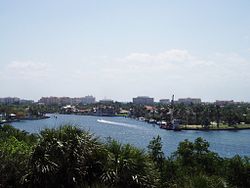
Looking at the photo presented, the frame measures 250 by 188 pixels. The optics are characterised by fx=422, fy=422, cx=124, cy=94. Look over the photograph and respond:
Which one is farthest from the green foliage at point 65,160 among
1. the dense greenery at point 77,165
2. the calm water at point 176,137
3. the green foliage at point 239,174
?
the calm water at point 176,137

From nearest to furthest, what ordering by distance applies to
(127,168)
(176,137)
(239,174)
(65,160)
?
(127,168) < (65,160) < (239,174) < (176,137)

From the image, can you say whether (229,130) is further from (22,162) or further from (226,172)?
(22,162)

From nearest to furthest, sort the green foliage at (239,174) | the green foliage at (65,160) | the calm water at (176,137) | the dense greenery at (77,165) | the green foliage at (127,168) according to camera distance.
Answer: the green foliage at (127,168) → the dense greenery at (77,165) → the green foliage at (65,160) → the green foliage at (239,174) → the calm water at (176,137)

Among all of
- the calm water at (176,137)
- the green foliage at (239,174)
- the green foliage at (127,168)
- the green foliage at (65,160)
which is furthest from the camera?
the calm water at (176,137)

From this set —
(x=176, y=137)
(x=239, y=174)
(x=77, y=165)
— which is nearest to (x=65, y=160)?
(x=77, y=165)

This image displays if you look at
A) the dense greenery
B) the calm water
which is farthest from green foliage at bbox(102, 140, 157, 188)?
the calm water

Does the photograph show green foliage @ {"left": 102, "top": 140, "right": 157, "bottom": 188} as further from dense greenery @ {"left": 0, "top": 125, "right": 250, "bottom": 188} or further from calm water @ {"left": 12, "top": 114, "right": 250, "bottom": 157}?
calm water @ {"left": 12, "top": 114, "right": 250, "bottom": 157}

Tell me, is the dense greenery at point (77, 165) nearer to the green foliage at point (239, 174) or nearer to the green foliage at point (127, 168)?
the green foliage at point (127, 168)

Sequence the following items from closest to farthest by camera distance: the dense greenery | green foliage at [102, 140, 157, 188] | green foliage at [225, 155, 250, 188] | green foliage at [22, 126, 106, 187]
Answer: green foliage at [102, 140, 157, 188] → the dense greenery → green foliage at [22, 126, 106, 187] → green foliage at [225, 155, 250, 188]

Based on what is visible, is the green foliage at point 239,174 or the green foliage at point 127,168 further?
the green foliage at point 239,174

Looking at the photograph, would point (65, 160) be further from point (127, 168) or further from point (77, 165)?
point (127, 168)

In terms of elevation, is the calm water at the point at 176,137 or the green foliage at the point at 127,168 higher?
the green foliage at the point at 127,168

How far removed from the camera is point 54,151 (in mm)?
17391

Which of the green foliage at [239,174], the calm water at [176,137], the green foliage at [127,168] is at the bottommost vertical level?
the calm water at [176,137]
